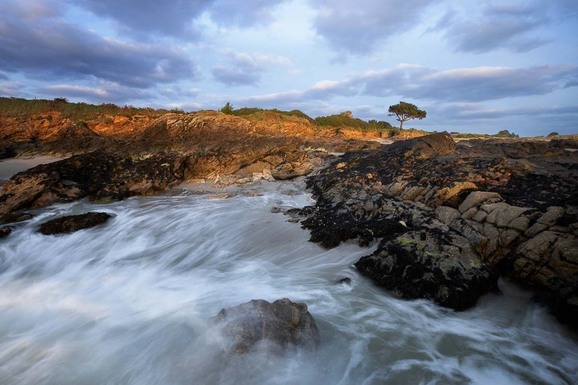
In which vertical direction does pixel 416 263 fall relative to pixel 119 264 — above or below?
above

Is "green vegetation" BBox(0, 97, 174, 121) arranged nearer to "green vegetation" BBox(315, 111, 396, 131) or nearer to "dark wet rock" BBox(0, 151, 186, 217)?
"dark wet rock" BBox(0, 151, 186, 217)

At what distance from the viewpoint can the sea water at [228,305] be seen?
3.88 m

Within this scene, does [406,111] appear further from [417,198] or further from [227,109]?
[417,198]

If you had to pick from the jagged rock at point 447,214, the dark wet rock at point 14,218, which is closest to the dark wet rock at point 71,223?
the dark wet rock at point 14,218

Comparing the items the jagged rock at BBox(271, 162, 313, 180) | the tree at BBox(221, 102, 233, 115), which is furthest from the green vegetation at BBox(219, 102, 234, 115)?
the jagged rock at BBox(271, 162, 313, 180)

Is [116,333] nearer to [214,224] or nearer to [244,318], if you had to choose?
[244,318]

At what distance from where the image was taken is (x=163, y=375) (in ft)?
12.8

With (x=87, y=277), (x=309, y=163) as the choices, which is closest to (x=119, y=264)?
(x=87, y=277)

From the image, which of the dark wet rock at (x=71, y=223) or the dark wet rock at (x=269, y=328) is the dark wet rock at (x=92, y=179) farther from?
the dark wet rock at (x=269, y=328)

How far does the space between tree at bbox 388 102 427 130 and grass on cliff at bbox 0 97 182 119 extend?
23.7 metres

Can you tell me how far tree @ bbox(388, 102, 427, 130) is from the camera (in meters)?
36.7

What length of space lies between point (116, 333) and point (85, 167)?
11558mm

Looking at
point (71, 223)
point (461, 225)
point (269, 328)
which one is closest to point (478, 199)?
point (461, 225)

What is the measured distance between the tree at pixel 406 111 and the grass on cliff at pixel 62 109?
77.6 ft
